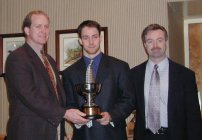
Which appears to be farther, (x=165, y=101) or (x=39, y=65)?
(x=165, y=101)

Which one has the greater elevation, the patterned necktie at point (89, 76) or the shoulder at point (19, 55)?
the shoulder at point (19, 55)

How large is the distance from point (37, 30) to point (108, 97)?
2.01ft

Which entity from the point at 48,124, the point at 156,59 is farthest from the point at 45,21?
the point at 156,59

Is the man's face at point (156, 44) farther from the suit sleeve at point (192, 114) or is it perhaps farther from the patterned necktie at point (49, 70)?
the patterned necktie at point (49, 70)

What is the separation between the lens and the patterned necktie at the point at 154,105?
245cm

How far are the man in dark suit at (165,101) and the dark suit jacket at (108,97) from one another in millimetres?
252

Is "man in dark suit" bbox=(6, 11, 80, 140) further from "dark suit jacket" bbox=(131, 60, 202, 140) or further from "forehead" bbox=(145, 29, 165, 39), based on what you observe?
"forehead" bbox=(145, 29, 165, 39)

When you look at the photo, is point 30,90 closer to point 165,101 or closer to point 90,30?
point 90,30

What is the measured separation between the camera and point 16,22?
11.7ft

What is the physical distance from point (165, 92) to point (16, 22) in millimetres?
1778

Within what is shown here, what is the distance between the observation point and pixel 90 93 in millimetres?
2145

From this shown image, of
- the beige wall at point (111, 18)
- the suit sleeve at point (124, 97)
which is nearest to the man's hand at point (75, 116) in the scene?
the suit sleeve at point (124, 97)

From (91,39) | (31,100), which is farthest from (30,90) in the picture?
(91,39)

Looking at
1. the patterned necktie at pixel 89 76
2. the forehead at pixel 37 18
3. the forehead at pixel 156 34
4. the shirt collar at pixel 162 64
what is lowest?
the patterned necktie at pixel 89 76
